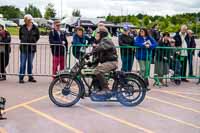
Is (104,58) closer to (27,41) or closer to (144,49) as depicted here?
(144,49)

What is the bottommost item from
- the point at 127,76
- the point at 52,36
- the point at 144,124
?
the point at 144,124

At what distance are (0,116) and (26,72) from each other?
4834 mm

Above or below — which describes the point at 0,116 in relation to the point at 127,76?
below

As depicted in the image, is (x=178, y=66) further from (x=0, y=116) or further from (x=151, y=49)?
(x=0, y=116)

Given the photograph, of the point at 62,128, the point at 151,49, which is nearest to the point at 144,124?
the point at 62,128

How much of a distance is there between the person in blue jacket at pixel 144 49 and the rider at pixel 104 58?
9.85 feet

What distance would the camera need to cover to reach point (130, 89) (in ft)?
31.7

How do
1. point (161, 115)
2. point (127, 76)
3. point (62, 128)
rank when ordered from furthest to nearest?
point (127, 76)
point (161, 115)
point (62, 128)

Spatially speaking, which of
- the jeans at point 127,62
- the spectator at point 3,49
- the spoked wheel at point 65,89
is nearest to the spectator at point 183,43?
the jeans at point 127,62

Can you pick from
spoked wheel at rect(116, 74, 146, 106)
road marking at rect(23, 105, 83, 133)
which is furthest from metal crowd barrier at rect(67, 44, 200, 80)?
road marking at rect(23, 105, 83, 133)

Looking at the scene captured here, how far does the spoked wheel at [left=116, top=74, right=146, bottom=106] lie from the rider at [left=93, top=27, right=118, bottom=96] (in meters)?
0.30

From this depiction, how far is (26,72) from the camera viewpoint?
509 inches

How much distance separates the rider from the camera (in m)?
9.40

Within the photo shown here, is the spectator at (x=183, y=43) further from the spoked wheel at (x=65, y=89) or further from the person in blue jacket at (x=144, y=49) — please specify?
the spoked wheel at (x=65, y=89)
